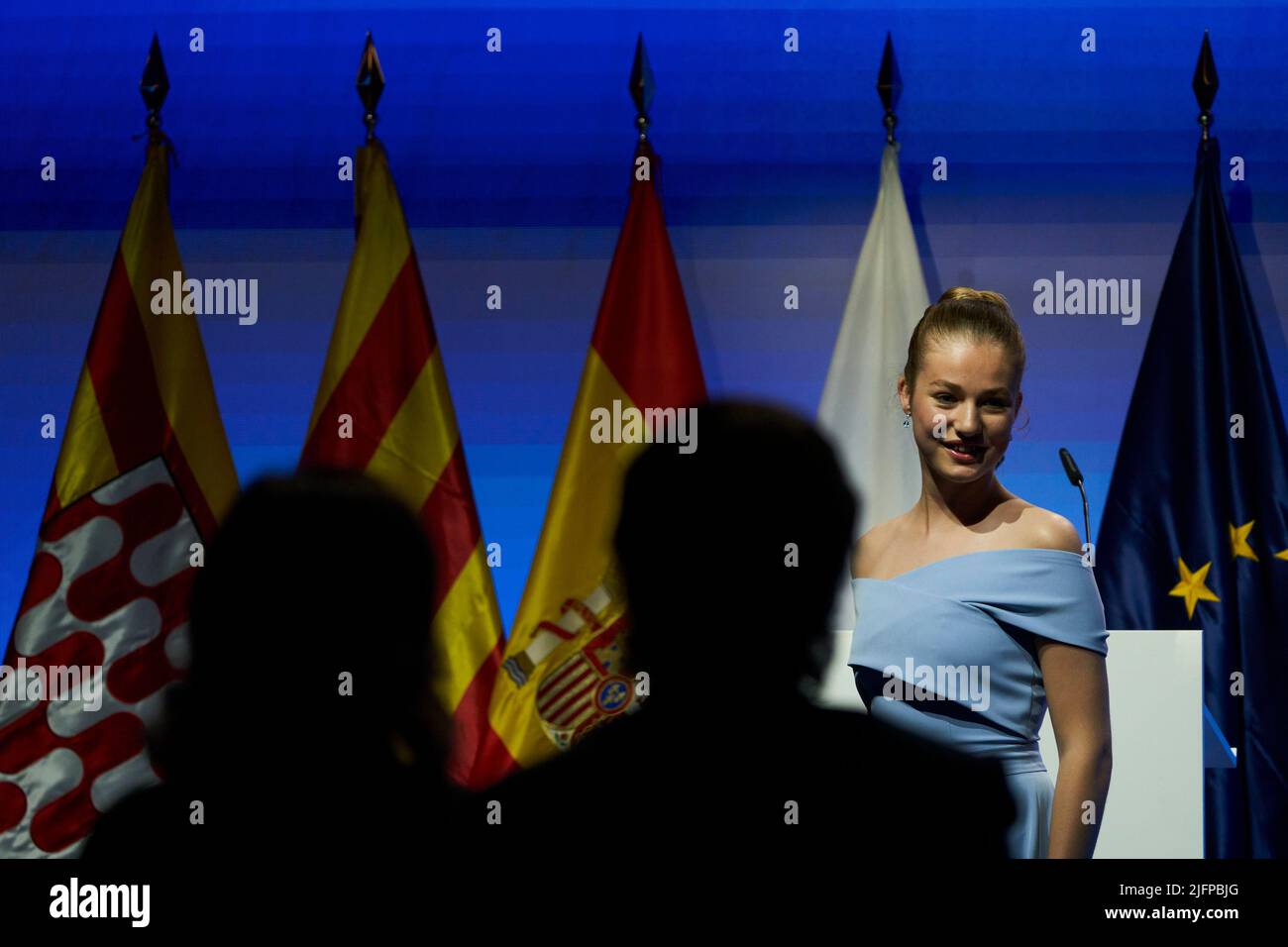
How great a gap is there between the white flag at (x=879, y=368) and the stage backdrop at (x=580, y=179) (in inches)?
7.3

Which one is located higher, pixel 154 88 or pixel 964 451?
pixel 154 88

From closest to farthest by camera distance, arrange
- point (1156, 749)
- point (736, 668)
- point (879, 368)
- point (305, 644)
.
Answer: point (736, 668) < point (305, 644) < point (1156, 749) < point (879, 368)

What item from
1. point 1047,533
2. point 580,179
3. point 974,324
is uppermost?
point 580,179

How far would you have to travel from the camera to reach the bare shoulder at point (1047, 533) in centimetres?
290

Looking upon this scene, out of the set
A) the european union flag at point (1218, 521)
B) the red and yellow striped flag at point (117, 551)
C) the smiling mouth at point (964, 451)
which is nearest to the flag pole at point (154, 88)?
the red and yellow striped flag at point (117, 551)

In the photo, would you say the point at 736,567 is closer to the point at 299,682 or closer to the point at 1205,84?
the point at 299,682

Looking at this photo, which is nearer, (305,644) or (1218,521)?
(305,644)

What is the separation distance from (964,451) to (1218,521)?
0.77m

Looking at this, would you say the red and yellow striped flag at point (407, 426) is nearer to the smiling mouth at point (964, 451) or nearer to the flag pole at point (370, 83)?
the flag pole at point (370, 83)

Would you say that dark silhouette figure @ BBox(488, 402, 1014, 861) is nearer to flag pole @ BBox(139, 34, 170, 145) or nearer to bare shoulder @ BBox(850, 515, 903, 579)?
bare shoulder @ BBox(850, 515, 903, 579)

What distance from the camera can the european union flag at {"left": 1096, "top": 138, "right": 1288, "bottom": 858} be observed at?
330 centimetres

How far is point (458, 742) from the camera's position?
3350mm

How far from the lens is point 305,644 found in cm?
227

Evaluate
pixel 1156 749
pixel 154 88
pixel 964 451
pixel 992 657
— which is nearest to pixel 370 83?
pixel 154 88
